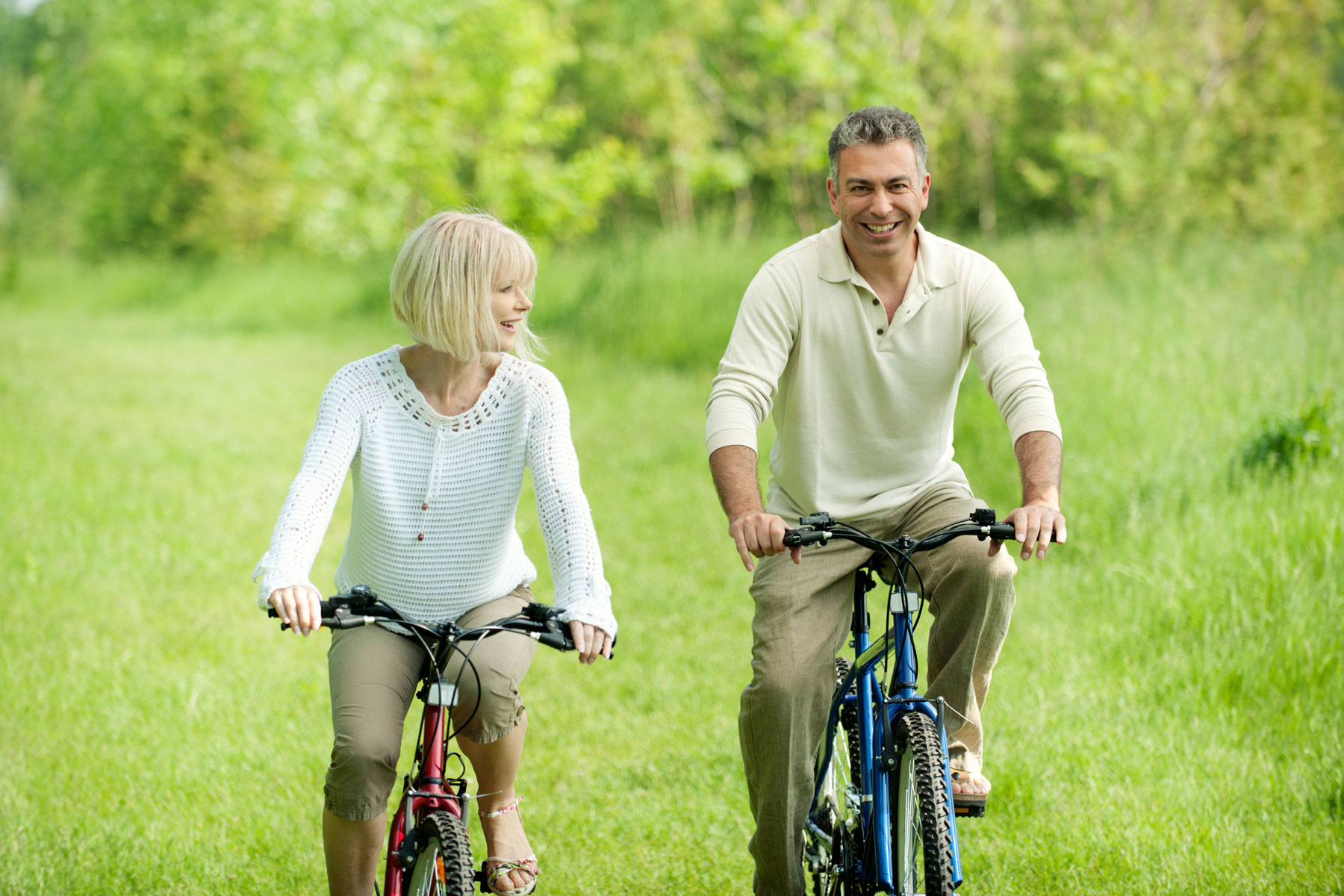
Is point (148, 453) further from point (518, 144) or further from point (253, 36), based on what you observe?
point (253, 36)

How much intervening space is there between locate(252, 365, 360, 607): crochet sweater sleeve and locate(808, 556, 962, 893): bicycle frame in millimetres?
1392

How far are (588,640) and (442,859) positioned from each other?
55 centimetres

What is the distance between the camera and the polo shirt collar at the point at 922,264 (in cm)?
361

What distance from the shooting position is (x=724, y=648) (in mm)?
6426

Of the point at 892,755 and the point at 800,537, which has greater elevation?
the point at 800,537

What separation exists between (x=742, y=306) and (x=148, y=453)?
26.7ft

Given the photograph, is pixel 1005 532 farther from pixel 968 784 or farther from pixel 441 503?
pixel 441 503

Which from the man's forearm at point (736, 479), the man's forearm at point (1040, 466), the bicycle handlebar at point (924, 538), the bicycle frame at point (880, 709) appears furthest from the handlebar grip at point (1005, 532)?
the man's forearm at point (736, 479)

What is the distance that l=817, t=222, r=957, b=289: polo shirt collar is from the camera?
11.8ft

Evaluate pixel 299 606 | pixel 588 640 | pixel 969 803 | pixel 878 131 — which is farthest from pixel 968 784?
pixel 299 606

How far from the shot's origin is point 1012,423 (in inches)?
140

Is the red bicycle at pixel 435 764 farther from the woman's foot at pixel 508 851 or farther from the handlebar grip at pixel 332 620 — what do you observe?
the woman's foot at pixel 508 851

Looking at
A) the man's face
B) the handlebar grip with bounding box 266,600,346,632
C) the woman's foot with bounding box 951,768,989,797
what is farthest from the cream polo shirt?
the handlebar grip with bounding box 266,600,346,632

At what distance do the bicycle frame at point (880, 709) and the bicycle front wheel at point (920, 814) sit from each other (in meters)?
Result: 0.02
